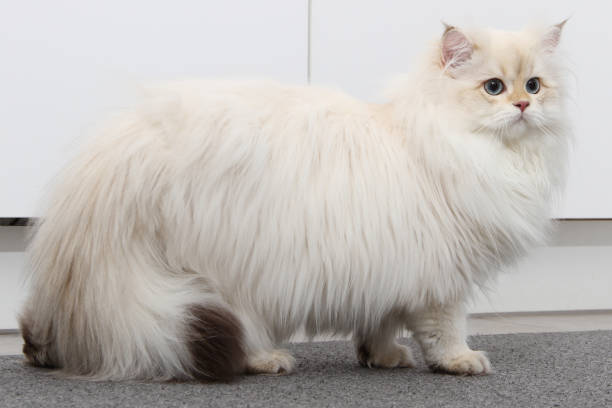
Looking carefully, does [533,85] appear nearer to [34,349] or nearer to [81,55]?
[34,349]

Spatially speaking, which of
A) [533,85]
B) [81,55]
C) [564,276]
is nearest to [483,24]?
[564,276]

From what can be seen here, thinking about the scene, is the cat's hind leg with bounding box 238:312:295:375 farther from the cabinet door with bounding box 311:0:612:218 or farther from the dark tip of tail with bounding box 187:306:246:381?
the cabinet door with bounding box 311:0:612:218

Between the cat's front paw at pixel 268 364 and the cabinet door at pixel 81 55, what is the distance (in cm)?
81

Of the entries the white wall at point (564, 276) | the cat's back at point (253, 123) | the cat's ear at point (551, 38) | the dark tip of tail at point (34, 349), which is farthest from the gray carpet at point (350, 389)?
the white wall at point (564, 276)

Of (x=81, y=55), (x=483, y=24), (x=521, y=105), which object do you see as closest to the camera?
(x=521, y=105)

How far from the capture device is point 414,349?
5.94 feet

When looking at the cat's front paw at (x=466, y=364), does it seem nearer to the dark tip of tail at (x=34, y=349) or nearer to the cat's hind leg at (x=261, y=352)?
the cat's hind leg at (x=261, y=352)

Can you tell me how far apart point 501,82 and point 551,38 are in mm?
166

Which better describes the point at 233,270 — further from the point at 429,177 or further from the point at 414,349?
the point at 414,349

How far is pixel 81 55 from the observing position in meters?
2.02

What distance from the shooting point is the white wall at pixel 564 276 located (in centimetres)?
253

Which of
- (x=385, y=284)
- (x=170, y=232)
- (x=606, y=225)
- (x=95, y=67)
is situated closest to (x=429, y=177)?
(x=385, y=284)

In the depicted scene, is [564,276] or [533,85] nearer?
[533,85]

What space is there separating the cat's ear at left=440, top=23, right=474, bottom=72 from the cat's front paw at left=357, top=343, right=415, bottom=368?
0.54 metres
